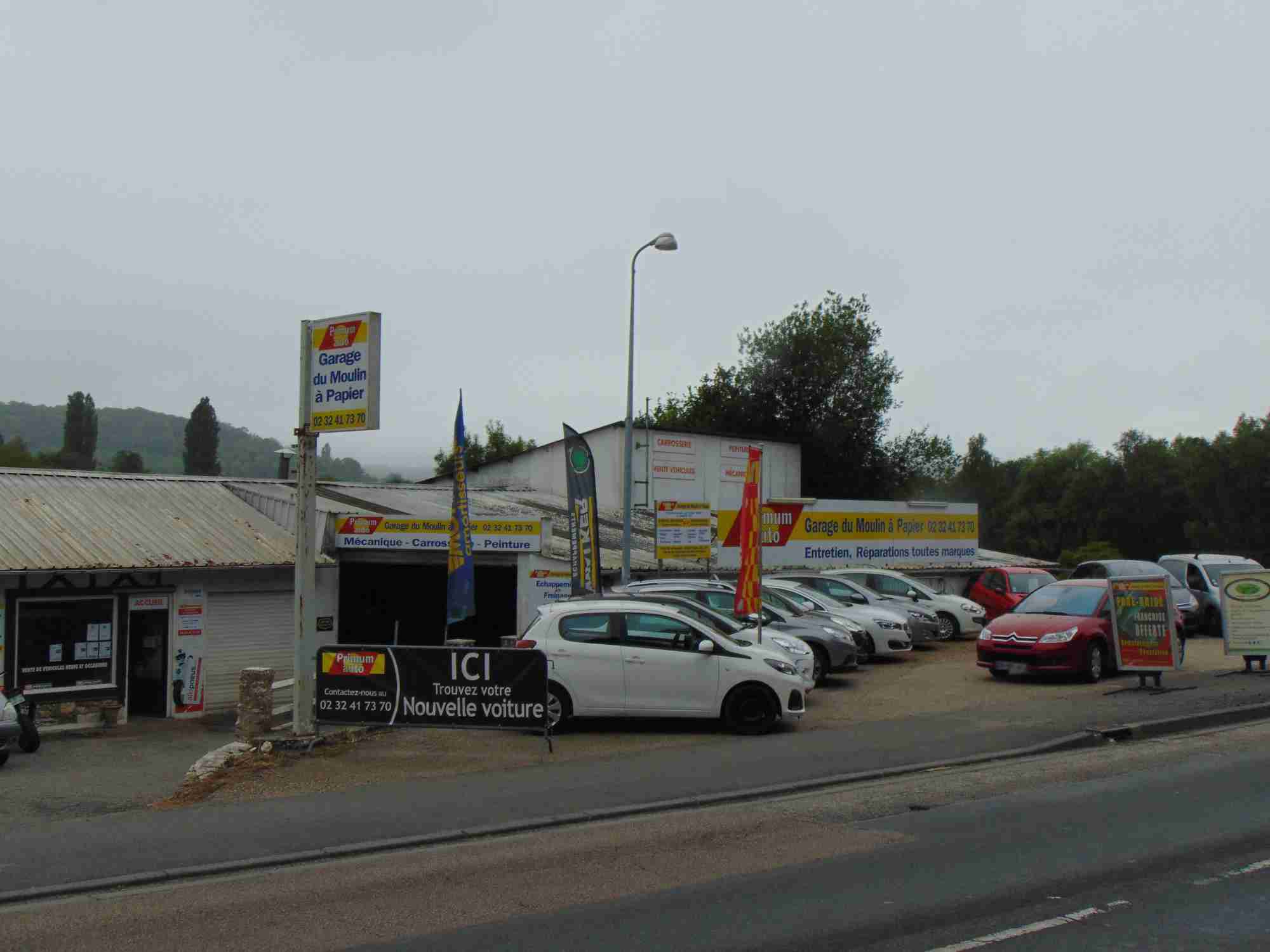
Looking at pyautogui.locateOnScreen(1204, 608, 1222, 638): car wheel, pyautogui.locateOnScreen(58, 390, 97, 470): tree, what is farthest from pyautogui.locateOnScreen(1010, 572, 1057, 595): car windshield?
pyautogui.locateOnScreen(58, 390, 97, 470): tree

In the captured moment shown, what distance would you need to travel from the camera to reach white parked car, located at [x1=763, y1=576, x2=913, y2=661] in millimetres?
21031

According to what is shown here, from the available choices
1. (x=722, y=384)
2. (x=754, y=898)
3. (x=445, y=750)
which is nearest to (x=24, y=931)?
(x=754, y=898)

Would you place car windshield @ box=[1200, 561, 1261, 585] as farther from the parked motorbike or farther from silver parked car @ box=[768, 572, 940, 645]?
the parked motorbike

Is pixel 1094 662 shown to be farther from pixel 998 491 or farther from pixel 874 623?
pixel 998 491

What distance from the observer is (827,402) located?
52.0 metres

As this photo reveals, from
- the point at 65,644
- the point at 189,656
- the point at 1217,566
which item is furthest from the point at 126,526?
the point at 1217,566

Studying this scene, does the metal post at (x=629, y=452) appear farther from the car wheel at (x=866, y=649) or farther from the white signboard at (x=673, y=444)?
the white signboard at (x=673, y=444)

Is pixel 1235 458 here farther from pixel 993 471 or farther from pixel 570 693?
pixel 570 693

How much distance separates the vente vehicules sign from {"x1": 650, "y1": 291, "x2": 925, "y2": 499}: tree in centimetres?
3863

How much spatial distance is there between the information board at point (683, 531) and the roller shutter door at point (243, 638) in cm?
800

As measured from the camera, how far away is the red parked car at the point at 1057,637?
56.7 ft

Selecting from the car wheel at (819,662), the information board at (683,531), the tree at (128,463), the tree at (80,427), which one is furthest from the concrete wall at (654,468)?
the tree at (80,427)

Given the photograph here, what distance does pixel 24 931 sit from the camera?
21.8 ft

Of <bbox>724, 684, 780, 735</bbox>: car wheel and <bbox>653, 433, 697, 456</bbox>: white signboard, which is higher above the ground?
<bbox>653, 433, 697, 456</bbox>: white signboard
